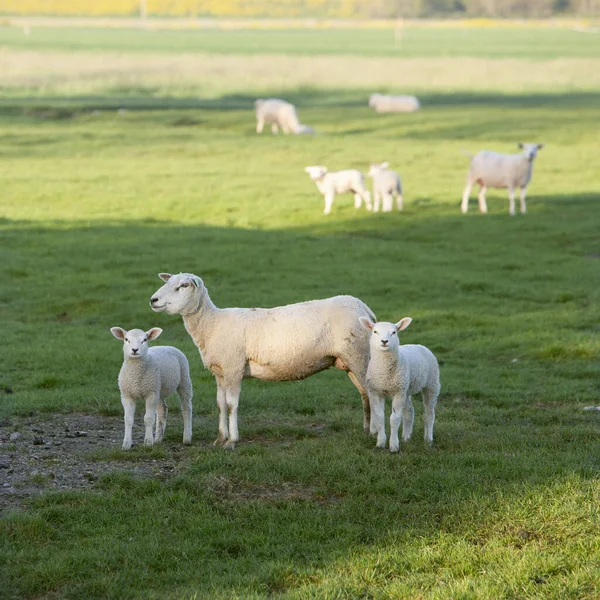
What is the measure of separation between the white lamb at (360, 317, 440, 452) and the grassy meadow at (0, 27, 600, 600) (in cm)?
30

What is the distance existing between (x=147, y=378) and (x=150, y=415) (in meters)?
0.37

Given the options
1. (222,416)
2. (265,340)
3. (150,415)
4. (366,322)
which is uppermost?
(366,322)

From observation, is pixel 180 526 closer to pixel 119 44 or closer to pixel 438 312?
pixel 438 312

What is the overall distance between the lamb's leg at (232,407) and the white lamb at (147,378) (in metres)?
0.50

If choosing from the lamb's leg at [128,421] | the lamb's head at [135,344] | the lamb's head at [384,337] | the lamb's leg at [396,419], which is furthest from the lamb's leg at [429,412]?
the lamb's leg at [128,421]

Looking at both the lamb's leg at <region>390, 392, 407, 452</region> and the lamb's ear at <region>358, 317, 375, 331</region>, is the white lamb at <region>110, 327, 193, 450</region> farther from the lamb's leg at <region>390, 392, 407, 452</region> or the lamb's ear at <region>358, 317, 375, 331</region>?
the lamb's leg at <region>390, 392, 407, 452</region>

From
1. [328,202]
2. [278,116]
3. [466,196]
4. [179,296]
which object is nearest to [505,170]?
[466,196]

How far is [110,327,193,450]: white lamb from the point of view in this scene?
9617mm

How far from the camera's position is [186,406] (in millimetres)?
10227

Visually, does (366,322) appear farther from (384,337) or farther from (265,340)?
(265,340)

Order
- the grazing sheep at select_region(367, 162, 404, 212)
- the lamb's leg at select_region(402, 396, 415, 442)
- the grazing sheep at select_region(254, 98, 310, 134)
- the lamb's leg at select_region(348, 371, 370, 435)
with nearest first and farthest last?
the lamb's leg at select_region(402, 396, 415, 442) → the lamb's leg at select_region(348, 371, 370, 435) → the grazing sheep at select_region(367, 162, 404, 212) → the grazing sheep at select_region(254, 98, 310, 134)

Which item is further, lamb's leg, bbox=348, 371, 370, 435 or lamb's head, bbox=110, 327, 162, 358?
lamb's leg, bbox=348, 371, 370, 435

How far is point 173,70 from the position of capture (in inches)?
3317

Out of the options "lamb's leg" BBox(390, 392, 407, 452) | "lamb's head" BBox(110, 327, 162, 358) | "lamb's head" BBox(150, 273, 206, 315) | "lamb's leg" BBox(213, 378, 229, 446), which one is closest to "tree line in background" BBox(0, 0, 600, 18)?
"lamb's head" BBox(150, 273, 206, 315)
